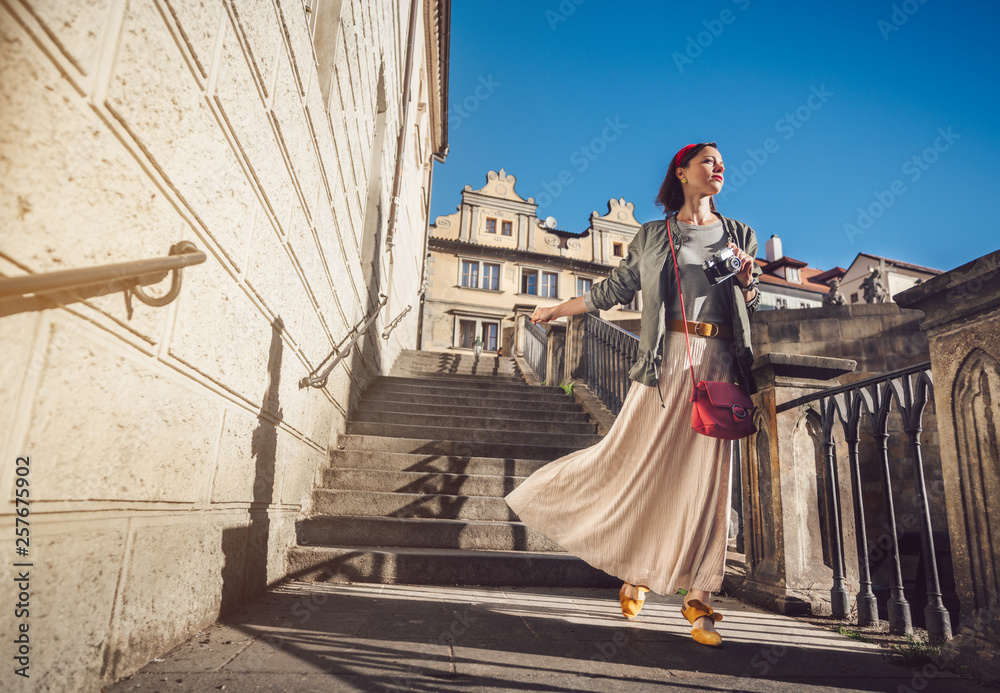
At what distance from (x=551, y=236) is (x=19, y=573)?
29.6m

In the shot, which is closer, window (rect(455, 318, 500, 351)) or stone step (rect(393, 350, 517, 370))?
stone step (rect(393, 350, 517, 370))

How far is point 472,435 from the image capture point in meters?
5.25

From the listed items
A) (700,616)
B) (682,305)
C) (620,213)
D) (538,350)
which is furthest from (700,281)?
(620,213)

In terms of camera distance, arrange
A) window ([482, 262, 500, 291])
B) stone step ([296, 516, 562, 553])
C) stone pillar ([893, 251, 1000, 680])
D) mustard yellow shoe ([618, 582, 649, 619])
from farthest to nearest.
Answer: window ([482, 262, 500, 291]), stone step ([296, 516, 562, 553]), mustard yellow shoe ([618, 582, 649, 619]), stone pillar ([893, 251, 1000, 680])

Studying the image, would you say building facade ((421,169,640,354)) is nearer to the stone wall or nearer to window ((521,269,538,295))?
window ((521,269,538,295))

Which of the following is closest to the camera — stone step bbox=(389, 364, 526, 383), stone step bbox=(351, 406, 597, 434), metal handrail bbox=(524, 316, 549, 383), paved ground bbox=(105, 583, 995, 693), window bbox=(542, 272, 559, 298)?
paved ground bbox=(105, 583, 995, 693)

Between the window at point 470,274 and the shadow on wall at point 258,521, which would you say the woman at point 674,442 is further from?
the window at point 470,274

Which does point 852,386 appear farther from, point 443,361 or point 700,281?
point 443,361

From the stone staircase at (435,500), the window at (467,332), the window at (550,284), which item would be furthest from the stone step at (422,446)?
the window at (550,284)

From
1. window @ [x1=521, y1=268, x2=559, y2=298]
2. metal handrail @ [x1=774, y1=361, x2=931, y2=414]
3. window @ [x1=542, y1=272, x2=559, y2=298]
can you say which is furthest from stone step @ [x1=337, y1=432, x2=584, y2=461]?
window @ [x1=542, y1=272, x2=559, y2=298]

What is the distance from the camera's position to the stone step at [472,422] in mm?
5484

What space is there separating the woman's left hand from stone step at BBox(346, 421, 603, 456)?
3.08 meters

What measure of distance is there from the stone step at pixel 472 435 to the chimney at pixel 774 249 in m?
38.1

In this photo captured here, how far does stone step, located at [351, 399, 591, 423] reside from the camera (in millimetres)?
5848
